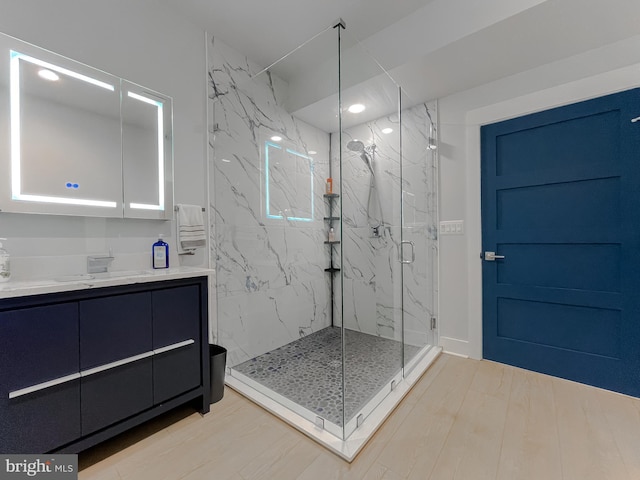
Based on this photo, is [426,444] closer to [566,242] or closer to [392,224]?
[392,224]

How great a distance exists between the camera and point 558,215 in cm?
199

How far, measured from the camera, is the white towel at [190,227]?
1.88 meters

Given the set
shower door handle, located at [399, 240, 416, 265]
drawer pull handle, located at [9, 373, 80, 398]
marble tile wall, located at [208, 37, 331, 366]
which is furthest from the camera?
shower door handle, located at [399, 240, 416, 265]

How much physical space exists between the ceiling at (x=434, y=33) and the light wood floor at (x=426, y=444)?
2.18 meters

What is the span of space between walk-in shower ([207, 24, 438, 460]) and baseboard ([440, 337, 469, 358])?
0.09m

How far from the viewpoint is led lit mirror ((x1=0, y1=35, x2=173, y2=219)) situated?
1.30 m

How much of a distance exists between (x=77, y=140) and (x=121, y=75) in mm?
506

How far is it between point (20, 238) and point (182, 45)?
63.0 inches

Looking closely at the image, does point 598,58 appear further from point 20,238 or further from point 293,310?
point 20,238

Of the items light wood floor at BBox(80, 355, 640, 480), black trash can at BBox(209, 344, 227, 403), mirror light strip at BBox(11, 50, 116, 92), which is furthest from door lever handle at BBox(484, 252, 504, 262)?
mirror light strip at BBox(11, 50, 116, 92)

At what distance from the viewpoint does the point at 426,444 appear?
4.45 ft

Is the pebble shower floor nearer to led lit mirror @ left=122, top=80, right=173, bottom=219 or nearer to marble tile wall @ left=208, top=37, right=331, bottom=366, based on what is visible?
marble tile wall @ left=208, top=37, right=331, bottom=366

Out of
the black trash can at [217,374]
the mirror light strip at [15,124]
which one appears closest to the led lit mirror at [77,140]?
the mirror light strip at [15,124]

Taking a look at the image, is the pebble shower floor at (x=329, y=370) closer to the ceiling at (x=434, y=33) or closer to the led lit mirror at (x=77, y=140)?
the led lit mirror at (x=77, y=140)
